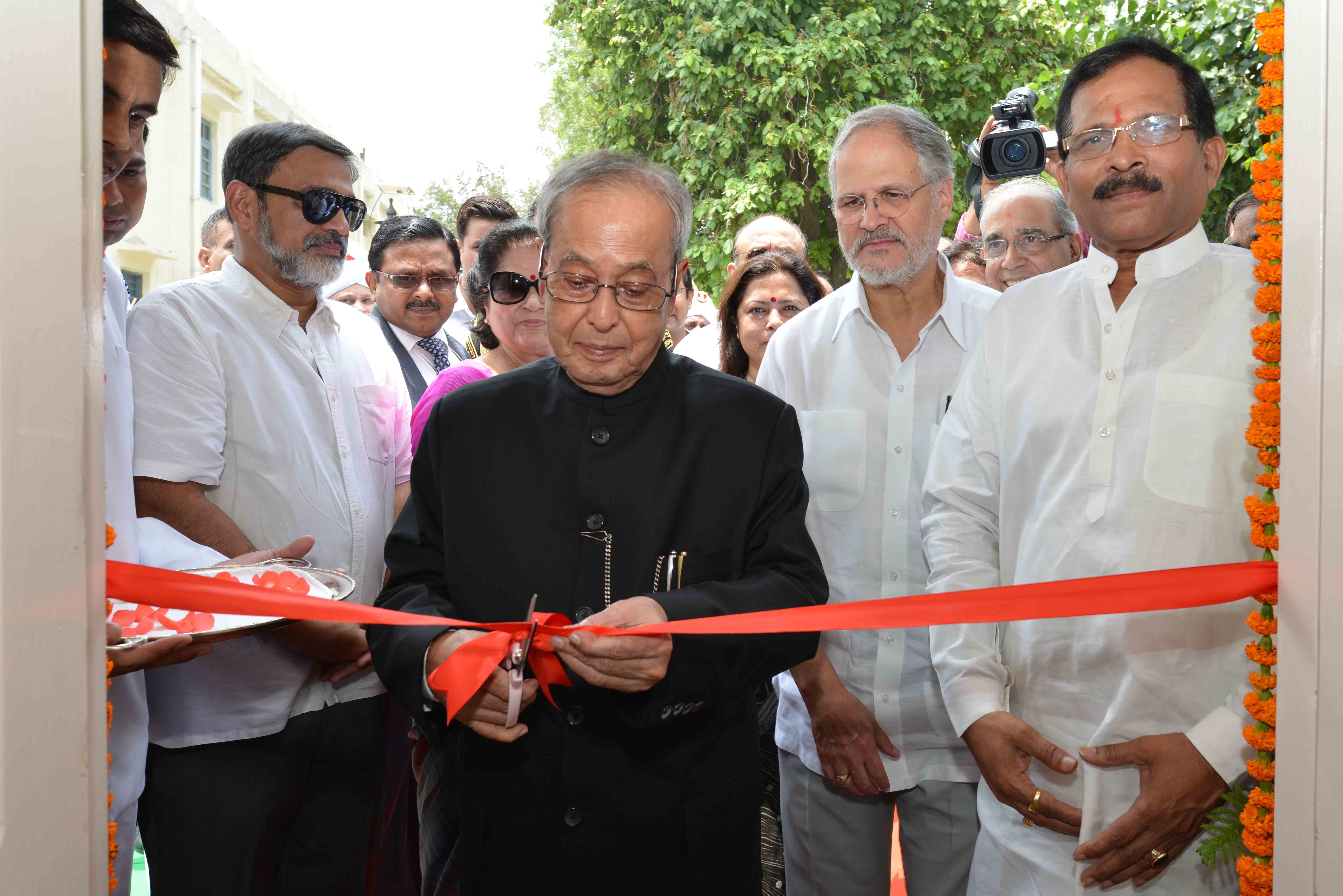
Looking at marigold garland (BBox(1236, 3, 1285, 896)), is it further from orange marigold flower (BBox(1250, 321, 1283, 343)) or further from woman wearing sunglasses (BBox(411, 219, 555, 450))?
woman wearing sunglasses (BBox(411, 219, 555, 450))

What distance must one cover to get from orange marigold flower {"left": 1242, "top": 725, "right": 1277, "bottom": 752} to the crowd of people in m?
0.39

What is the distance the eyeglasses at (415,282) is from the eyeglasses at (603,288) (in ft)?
10.8

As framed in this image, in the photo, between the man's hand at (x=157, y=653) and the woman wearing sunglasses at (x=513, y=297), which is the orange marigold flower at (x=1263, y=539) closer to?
the man's hand at (x=157, y=653)

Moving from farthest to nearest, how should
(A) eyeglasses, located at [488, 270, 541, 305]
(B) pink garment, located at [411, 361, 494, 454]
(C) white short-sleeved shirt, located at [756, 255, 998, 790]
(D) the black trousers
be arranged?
(A) eyeglasses, located at [488, 270, 541, 305] → (B) pink garment, located at [411, 361, 494, 454] → (C) white short-sleeved shirt, located at [756, 255, 998, 790] → (D) the black trousers

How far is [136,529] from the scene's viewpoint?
99.7 inches

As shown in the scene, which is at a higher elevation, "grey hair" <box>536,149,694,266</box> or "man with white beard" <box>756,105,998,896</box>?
"grey hair" <box>536,149,694,266</box>

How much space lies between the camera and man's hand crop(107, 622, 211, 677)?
2.08m

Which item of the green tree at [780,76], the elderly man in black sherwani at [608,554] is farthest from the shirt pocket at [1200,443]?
the green tree at [780,76]

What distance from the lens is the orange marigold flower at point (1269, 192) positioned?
1564mm

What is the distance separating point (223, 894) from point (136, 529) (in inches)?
42.4

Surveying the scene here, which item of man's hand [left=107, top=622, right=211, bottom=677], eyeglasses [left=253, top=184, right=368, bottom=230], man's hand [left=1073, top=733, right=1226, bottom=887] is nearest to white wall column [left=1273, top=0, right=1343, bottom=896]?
man's hand [left=1073, top=733, right=1226, bottom=887]

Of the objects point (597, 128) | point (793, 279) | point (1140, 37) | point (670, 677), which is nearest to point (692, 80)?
point (597, 128)

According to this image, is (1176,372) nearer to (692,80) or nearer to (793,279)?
(793,279)

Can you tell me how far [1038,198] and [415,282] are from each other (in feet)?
10.2
